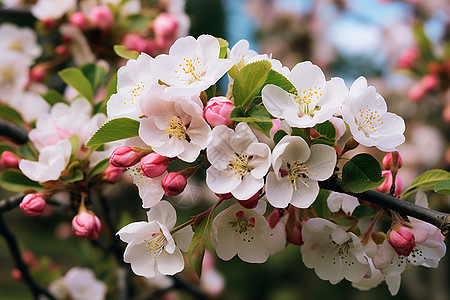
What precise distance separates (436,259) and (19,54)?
5.59 ft

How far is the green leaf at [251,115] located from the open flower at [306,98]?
18 mm

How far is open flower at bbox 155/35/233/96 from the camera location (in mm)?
772

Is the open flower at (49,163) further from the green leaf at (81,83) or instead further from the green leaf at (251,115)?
the green leaf at (251,115)

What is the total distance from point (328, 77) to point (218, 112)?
15.9 ft

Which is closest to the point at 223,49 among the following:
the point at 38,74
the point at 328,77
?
the point at 38,74

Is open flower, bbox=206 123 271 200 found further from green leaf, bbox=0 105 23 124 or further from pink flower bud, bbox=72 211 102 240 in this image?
green leaf, bbox=0 105 23 124

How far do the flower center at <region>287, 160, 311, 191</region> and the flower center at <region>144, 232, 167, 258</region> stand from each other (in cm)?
26

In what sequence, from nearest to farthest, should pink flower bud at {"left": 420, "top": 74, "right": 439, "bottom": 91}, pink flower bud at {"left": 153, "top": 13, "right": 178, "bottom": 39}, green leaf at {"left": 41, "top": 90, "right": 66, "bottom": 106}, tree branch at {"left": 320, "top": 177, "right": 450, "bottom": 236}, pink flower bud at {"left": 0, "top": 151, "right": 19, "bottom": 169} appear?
tree branch at {"left": 320, "top": 177, "right": 450, "bottom": 236} < pink flower bud at {"left": 0, "top": 151, "right": 19, "bottom": 169} < green leaf at {"left": 41, "top": 90, "right": 66, "bottom": 106} < pink flower bud at {"left": 153, "top": 13, "right": 178, "bottom": 39} < pink flower bud at {"left": 420, "top": 74, "right": 439, "bottom": 91}

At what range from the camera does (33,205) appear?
0.99 m

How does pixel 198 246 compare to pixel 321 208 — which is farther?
pixel 321 208

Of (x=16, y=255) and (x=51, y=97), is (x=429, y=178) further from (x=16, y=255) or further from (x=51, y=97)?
(x=16, y=255)

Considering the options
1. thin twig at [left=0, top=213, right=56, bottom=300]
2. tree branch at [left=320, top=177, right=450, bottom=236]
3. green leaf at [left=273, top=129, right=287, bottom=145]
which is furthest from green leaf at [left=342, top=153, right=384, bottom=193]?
thin twig at [left=0, top=213, right=56, bottom=300]

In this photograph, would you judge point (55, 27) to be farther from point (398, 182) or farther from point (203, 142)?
point (398, 182)

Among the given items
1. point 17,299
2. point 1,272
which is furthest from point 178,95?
point 1,272
